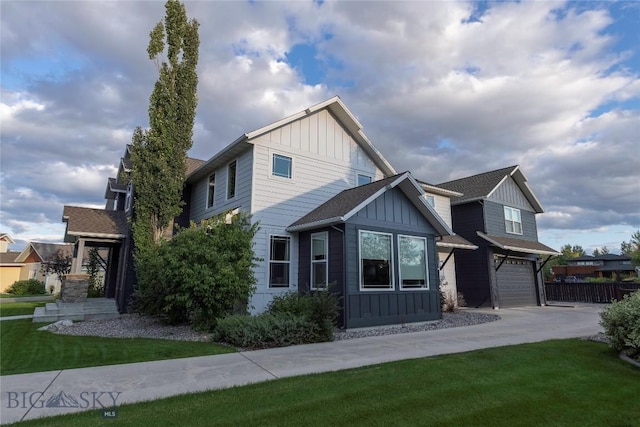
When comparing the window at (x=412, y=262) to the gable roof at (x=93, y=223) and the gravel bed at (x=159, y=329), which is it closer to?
the gravel bed at (x=159, y=329)

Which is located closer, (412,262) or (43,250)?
(412,262)

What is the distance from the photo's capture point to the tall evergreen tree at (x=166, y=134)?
1417 centimetres

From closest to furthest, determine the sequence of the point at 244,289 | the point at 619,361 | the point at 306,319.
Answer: the point at 619,361 < the point at 306,319 < the point at 244,289

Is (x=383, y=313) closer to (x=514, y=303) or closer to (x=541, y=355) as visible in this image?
(x=541, y=355)

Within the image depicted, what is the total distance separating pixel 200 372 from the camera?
6059 millimetres

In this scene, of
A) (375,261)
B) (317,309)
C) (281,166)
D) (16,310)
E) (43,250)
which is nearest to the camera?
(317,309)

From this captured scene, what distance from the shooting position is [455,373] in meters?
5.79

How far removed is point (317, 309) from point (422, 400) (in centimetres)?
498

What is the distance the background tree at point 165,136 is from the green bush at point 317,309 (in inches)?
248

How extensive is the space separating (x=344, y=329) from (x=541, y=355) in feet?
16.5

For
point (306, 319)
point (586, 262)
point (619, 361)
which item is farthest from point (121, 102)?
point (586, 262)

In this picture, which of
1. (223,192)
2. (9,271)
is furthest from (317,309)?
(9,271)

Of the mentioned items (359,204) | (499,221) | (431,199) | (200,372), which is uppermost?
(431,199)

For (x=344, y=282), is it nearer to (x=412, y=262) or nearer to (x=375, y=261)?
(x=375, y=261)
